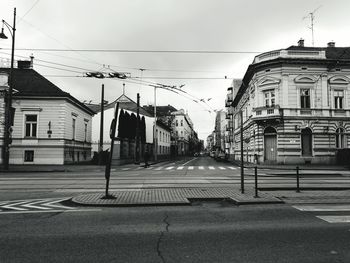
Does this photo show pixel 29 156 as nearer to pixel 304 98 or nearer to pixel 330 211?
pixel 304 98

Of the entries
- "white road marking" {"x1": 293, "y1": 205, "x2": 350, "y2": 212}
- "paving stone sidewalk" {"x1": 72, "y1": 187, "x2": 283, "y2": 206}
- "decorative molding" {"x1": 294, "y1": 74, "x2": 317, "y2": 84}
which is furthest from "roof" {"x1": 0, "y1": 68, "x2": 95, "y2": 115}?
"white road marking" {"x1": 293, "y1": 205, "x2": 350, "y2": 212}

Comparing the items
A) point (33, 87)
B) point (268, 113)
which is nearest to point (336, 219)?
point (268, 113)

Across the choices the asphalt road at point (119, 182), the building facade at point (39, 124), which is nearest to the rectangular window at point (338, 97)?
the asphalt road at point (119, 182)

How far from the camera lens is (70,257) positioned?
15.6 ft

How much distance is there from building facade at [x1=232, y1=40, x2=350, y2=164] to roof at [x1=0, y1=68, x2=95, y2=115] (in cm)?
2032

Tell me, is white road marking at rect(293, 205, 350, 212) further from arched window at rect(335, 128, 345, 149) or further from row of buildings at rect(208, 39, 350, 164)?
arched window at rect(335, 128, 345, 149)

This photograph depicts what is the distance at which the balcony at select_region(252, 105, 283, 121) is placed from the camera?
111 feet

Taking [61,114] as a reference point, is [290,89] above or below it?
above

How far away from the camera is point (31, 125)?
3369cm

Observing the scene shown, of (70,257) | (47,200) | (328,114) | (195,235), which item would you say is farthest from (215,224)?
(328,114)

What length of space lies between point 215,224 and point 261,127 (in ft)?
98.2

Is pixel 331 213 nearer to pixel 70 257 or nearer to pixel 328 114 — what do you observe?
pixel 70 257

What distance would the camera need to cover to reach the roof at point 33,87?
33.4 meters

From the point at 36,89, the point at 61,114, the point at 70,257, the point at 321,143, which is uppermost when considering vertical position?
the point at 36,89
